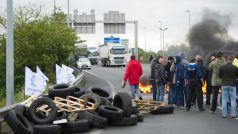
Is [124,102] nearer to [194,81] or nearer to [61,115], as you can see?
[61,115]

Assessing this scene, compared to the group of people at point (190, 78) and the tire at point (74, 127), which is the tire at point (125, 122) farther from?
the group of people at point (190, 78)

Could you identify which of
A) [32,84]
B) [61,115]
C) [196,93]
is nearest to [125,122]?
[61,115]

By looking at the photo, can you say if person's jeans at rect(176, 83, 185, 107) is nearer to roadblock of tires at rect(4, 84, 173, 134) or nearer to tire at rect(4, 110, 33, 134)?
roadblock of tires at rect(4, 84, 173, 134)

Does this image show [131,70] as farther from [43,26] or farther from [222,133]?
[43,26]

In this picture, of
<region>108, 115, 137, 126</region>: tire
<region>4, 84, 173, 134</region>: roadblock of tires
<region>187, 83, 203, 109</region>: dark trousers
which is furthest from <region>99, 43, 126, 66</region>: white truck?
<region>108, 115, 137, 126</region>: tire

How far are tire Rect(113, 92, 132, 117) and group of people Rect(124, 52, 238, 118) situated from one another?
289 centimetres

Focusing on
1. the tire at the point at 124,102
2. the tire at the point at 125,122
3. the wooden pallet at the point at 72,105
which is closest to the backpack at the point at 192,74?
the tire at the point at 124,102

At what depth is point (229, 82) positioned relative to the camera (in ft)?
50.7

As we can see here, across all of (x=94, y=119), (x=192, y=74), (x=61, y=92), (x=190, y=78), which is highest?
(x=192, y=74)

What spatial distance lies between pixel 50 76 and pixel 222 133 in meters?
21.1

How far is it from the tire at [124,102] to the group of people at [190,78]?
289 centimetres

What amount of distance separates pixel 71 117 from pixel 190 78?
18.1 feet

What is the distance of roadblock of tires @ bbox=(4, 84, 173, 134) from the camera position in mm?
11969

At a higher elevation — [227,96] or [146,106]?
[227,96]
